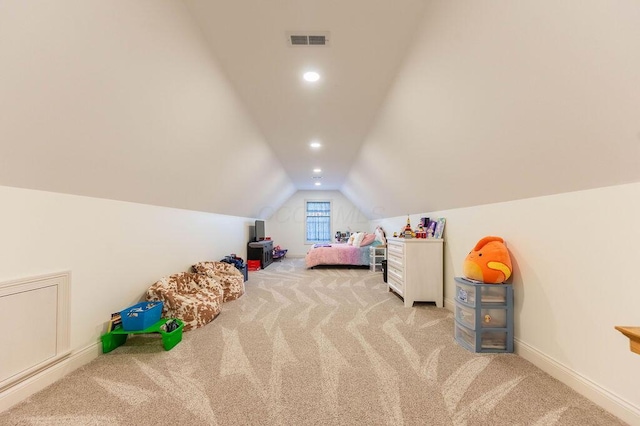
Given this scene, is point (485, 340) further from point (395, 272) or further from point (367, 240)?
point (367, 240)

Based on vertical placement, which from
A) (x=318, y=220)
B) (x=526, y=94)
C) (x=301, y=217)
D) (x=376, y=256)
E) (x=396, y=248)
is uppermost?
(x=526, y=94)

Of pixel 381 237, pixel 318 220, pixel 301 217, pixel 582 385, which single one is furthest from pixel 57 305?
pixel 318 220

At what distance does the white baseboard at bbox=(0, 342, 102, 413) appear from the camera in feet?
5.05

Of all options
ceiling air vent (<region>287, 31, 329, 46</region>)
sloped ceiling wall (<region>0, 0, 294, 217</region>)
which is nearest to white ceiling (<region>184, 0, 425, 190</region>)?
ceiling air vent (<region>287, 31, 329, 46</region>)

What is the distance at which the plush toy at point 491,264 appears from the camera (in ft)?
7.14

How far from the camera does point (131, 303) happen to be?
261cm

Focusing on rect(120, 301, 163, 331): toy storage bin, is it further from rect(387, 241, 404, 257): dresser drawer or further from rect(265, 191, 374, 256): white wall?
rect(265, 191, 374, 256): white wall

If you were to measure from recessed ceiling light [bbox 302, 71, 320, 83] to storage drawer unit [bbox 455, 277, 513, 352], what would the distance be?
2.37 meters

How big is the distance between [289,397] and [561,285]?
6.51ft

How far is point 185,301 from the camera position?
2771mm

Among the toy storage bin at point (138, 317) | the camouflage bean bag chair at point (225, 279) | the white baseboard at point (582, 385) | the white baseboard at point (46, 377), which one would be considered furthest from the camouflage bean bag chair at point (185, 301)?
the white baseboard at point (582, 385)

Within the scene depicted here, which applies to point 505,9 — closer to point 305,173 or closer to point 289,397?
point 289,397

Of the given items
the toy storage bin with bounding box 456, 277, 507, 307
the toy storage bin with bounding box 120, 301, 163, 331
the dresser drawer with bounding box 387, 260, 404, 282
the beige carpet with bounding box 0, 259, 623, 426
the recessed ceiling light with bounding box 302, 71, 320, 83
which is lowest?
the beige carpet with bounding box 0, 259, 623, 426

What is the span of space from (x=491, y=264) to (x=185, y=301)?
296 centimetres
